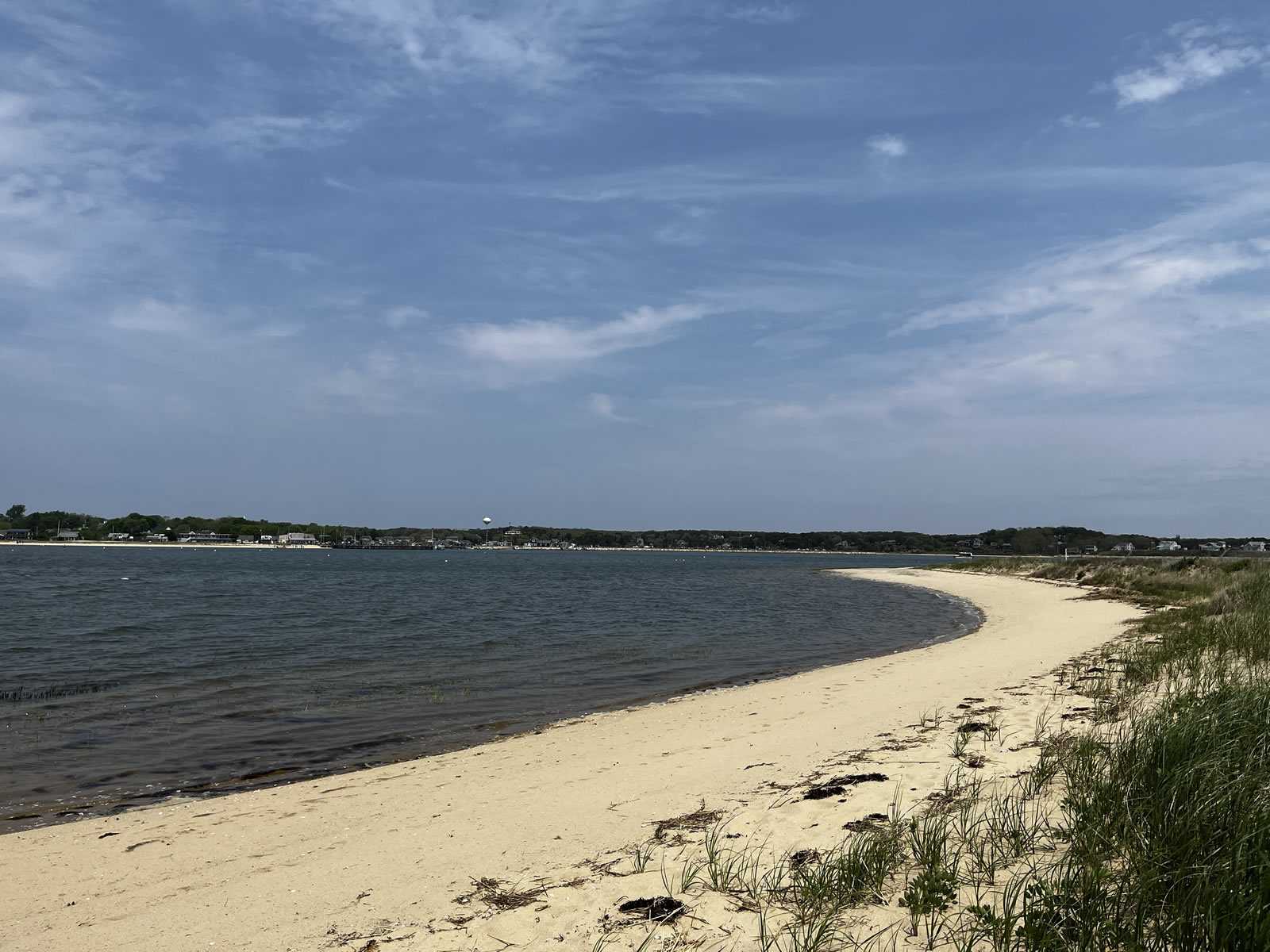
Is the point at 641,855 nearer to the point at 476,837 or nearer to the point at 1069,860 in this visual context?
the point at 476,837

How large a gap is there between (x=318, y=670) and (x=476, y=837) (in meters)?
13.4

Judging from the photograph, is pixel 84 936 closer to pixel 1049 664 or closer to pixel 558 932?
pixel 558 932

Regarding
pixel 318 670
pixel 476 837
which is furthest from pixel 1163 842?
pixel 318 670

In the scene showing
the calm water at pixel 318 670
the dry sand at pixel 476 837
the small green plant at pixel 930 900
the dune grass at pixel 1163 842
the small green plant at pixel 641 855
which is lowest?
the calm water at pixel 318 670

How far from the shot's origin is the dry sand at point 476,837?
17.3 ft

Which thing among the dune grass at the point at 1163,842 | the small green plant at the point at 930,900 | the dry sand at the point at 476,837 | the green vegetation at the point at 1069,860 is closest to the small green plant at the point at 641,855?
the dry sand at the point at 476,837

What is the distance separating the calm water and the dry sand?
67.8 inches

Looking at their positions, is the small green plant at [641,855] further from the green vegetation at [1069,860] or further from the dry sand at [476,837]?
the green vegetation at [1069,860]

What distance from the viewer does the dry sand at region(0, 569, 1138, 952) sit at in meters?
5.28

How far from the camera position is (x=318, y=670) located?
1902 centimetres

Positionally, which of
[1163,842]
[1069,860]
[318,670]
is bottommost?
A: [318,670]

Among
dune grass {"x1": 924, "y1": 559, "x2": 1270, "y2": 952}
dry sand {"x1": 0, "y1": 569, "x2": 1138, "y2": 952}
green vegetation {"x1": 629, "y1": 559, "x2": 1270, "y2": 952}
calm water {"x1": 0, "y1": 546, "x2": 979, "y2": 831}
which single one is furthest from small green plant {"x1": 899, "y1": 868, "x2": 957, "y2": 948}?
calm water {"x1": 0, "y1": 546, "x2": 979, "y2": 831}

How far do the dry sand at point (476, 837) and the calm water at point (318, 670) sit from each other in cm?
172

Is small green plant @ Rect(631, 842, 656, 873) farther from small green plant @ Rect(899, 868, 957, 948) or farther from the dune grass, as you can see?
the dune grass
